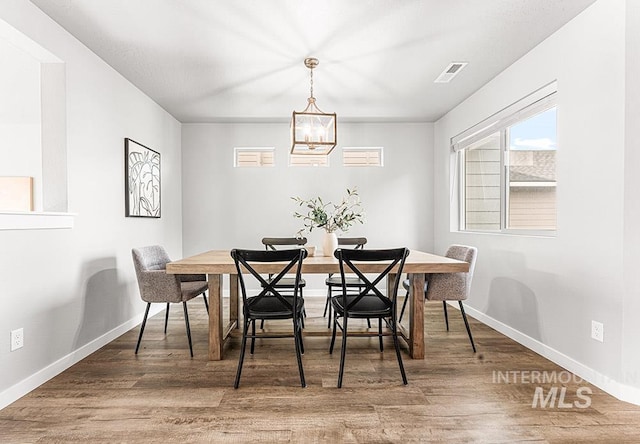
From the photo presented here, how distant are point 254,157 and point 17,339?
3.64 metres

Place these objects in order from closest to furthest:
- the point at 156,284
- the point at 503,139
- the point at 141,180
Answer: the point at 156,284, the point at 503,139, the point at 141,180

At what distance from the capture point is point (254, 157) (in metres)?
5.45

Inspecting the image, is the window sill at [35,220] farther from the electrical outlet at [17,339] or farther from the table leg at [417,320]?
the table leg at [417,320]

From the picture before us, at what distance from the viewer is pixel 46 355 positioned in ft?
8.41

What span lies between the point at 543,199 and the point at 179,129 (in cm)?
449

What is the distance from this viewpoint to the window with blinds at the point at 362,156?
5457 millimetres

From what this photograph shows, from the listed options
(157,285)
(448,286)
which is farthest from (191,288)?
(448,286)

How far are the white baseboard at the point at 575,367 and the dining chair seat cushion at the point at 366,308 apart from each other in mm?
1315

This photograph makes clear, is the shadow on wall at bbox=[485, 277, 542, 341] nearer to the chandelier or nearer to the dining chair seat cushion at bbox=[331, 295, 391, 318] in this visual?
the dining chair seat cushion at bbox=[331, 295, 391, 318]

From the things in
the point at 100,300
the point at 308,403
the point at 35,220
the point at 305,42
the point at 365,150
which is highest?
the point at 305,42

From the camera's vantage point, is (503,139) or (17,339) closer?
(17,339)

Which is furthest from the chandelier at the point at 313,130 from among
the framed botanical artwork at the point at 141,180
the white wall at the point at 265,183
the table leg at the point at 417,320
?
the white wall at the point at 265,183

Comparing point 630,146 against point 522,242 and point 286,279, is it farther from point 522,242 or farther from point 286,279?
point 286,279

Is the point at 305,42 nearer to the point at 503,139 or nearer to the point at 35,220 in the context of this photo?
the point at 503,139
